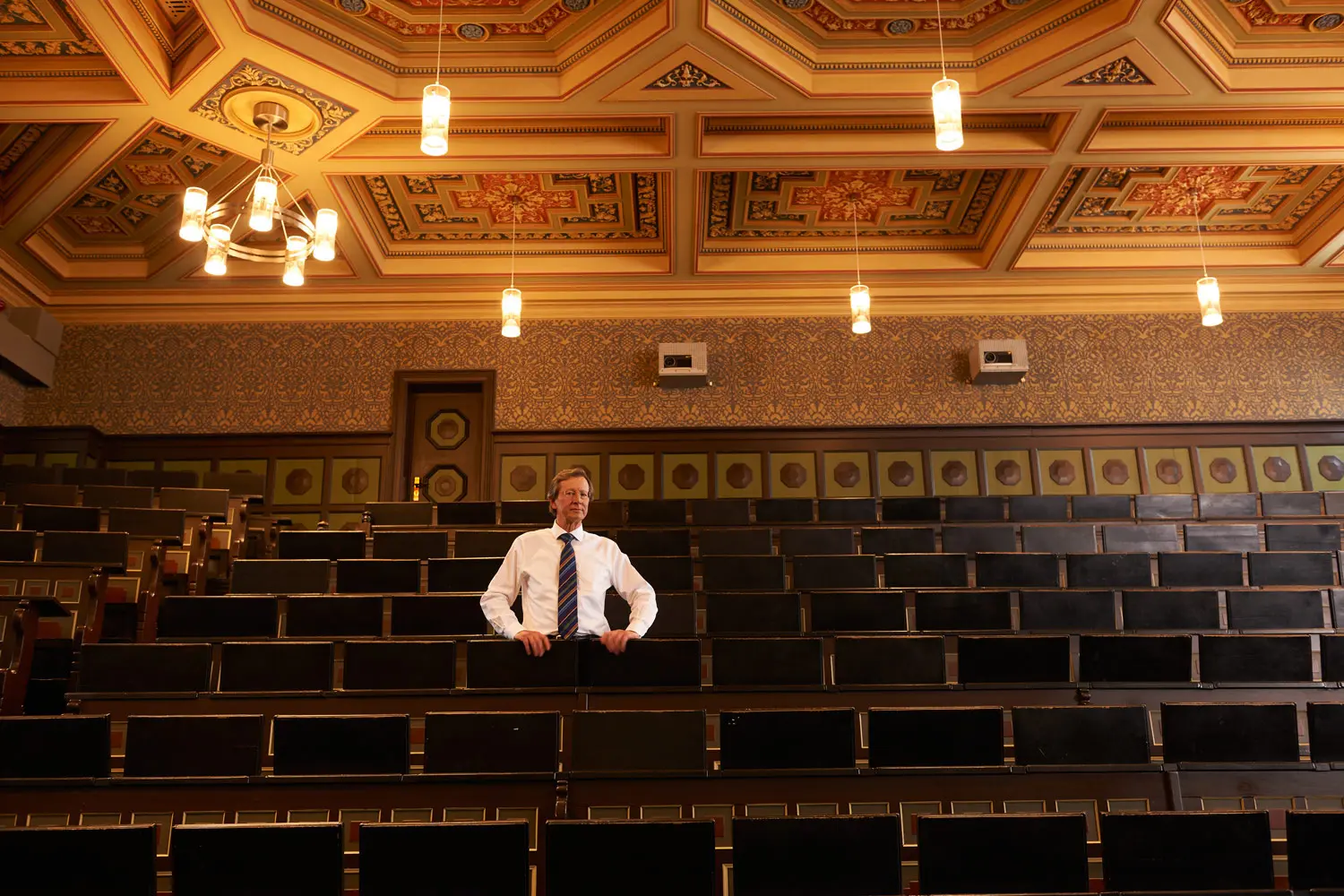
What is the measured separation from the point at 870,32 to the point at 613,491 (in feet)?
11.0

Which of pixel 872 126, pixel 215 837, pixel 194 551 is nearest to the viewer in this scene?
pixel 215 837

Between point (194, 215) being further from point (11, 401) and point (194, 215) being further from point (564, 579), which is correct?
point (11, 401)

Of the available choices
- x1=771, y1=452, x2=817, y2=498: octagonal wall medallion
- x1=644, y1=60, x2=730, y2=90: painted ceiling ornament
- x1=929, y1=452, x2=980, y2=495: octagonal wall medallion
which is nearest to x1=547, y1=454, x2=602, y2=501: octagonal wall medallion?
x1=771, y1=452, x2=817, y2=498: octagonal wall medallion

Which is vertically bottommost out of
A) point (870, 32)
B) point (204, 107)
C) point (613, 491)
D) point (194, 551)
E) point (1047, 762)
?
point (1047, 762)

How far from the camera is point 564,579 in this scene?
113 inches

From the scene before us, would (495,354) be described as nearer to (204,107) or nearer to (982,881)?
(204,107)

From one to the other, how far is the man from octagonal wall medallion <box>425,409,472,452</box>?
4.10 m

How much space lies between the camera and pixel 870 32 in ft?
15.5

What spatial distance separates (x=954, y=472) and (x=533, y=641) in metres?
4.71

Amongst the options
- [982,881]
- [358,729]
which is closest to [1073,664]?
[982,881]

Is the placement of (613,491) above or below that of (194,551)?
above

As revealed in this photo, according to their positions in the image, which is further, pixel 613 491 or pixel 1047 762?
pixel 613 491

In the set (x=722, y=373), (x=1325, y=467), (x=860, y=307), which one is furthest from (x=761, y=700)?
(x=1325, y=467)

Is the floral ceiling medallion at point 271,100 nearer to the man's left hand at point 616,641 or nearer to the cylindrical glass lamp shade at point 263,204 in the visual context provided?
the cylindrical glass lamp shade at point 263,204
